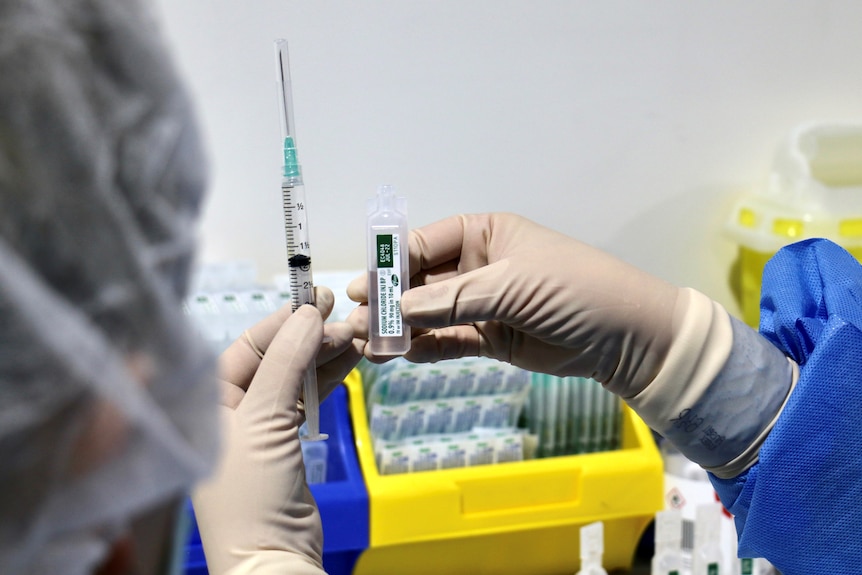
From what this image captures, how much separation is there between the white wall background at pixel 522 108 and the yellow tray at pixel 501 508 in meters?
0.45

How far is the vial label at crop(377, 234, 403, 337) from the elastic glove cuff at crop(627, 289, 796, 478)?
28 cm

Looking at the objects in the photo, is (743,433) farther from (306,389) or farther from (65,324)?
(65,324)

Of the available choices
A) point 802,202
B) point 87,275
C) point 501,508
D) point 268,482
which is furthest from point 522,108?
point 87,275

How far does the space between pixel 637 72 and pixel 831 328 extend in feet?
→ 3.02

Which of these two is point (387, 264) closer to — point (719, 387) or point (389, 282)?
point (389, 282)

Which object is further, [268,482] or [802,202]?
[802,202]

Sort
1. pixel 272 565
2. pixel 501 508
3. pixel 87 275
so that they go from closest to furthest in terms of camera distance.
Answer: pixel 87 275 → pixel 272 565 → pixel 501 508

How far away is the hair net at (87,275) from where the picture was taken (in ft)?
0.95

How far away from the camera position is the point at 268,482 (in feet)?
2.28

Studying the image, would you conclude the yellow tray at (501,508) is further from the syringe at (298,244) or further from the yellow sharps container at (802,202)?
the yellow sharps container at (802,202)

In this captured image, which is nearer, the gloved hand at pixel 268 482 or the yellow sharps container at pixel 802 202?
the gloved hand at pixel 268 482

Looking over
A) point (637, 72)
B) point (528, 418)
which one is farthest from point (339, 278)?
point (637, 72)

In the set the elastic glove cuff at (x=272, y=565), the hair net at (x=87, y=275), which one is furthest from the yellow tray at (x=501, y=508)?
the hair net at (x=87, y=275)

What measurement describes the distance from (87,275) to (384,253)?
501 millimetres
